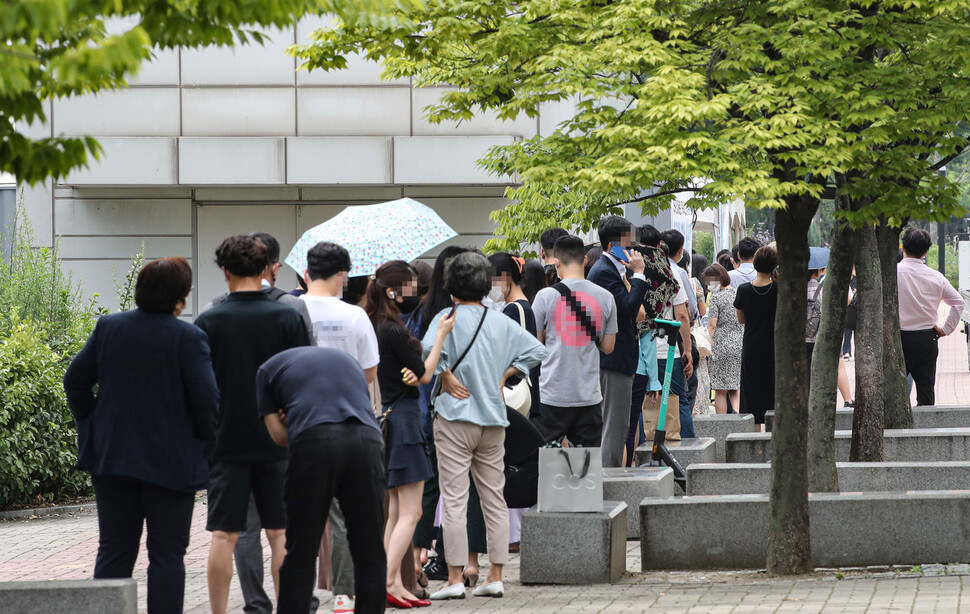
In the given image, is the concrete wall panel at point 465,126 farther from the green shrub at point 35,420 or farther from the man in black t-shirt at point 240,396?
the man in black t-shirt at point 240,396

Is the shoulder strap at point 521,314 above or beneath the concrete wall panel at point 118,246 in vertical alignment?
beneath

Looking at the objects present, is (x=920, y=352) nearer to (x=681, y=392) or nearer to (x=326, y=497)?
(x=681, y=392)

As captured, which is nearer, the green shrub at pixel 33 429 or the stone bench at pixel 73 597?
the stone bench at pixel 73 597

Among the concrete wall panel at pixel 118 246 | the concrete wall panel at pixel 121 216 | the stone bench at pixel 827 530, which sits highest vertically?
the concrete wall panel at pixel 121 216

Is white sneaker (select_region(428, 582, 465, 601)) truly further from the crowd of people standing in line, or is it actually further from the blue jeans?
the blue jeans

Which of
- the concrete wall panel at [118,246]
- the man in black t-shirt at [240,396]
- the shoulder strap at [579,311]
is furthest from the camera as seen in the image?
the concrete wall panel at [118,246]

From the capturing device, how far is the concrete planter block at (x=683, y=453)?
10.5 meters

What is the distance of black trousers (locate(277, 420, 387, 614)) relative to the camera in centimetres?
525

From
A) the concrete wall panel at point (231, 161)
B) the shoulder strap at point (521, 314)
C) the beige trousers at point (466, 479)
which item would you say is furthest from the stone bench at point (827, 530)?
the concrete wall panel at point (231, 161)

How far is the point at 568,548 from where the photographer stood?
24.7 ft

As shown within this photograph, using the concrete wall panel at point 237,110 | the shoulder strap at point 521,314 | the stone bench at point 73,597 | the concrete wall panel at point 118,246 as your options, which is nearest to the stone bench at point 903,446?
the shoulder strap at point 521,314

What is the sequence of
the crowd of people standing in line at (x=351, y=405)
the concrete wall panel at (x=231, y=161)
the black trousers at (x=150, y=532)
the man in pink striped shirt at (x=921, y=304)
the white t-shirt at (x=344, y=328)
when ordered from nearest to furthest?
the crowd of people standing in line at (x=351, y=405)
the black trousers at (x=150, y=532)
the white t-shirt at (x=344, y=328)
the man in pink striped shirt at (x=921, y=304)
the concrete wall panel at (x=231, y=161)

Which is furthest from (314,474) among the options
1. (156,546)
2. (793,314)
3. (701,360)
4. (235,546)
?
(701,360)

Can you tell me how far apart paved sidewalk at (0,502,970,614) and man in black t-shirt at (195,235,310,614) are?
1.22 metres
